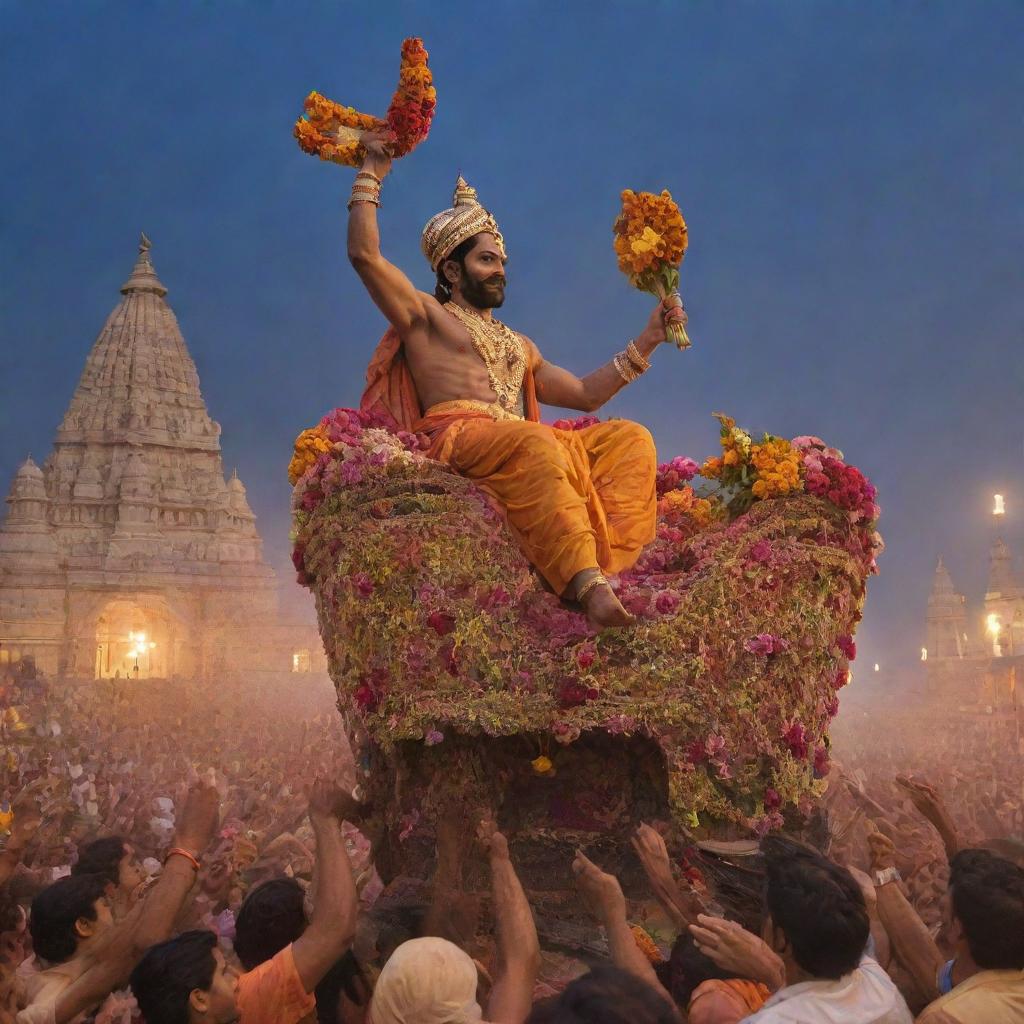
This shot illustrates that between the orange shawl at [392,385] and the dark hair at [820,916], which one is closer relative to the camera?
the dark hair at [820,916]

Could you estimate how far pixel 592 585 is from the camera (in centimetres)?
439

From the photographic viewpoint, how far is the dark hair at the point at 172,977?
8.55ft

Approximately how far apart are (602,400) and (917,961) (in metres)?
3.60

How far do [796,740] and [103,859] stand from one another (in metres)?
2.83

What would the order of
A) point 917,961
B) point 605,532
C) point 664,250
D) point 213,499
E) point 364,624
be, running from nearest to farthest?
point 917,961 < point 364,624 < point 605,532 < point 664,250 < point 213,499

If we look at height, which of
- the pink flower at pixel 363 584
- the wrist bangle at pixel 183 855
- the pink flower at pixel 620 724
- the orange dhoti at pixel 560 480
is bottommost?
the wrist bangle at pixel 183 855

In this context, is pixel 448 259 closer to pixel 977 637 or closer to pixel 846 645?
pixel 846 645

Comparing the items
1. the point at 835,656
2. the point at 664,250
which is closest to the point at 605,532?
the point at 835,656

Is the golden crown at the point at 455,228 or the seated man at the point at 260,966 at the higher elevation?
the golden crown at the point at 455,228

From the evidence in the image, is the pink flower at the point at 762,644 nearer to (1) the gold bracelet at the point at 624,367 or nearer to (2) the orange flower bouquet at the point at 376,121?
(1) the gold bracelet at the point at 624,367

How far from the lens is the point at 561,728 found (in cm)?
420

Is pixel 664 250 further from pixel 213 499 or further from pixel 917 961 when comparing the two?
pixel 213 499

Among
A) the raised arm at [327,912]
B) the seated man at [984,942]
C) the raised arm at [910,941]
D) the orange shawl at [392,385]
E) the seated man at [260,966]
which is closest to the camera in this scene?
the seated man at [984,942]

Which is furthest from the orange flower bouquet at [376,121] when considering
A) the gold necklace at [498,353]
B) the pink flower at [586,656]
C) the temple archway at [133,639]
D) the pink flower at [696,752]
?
the temple archway at [133,639]
